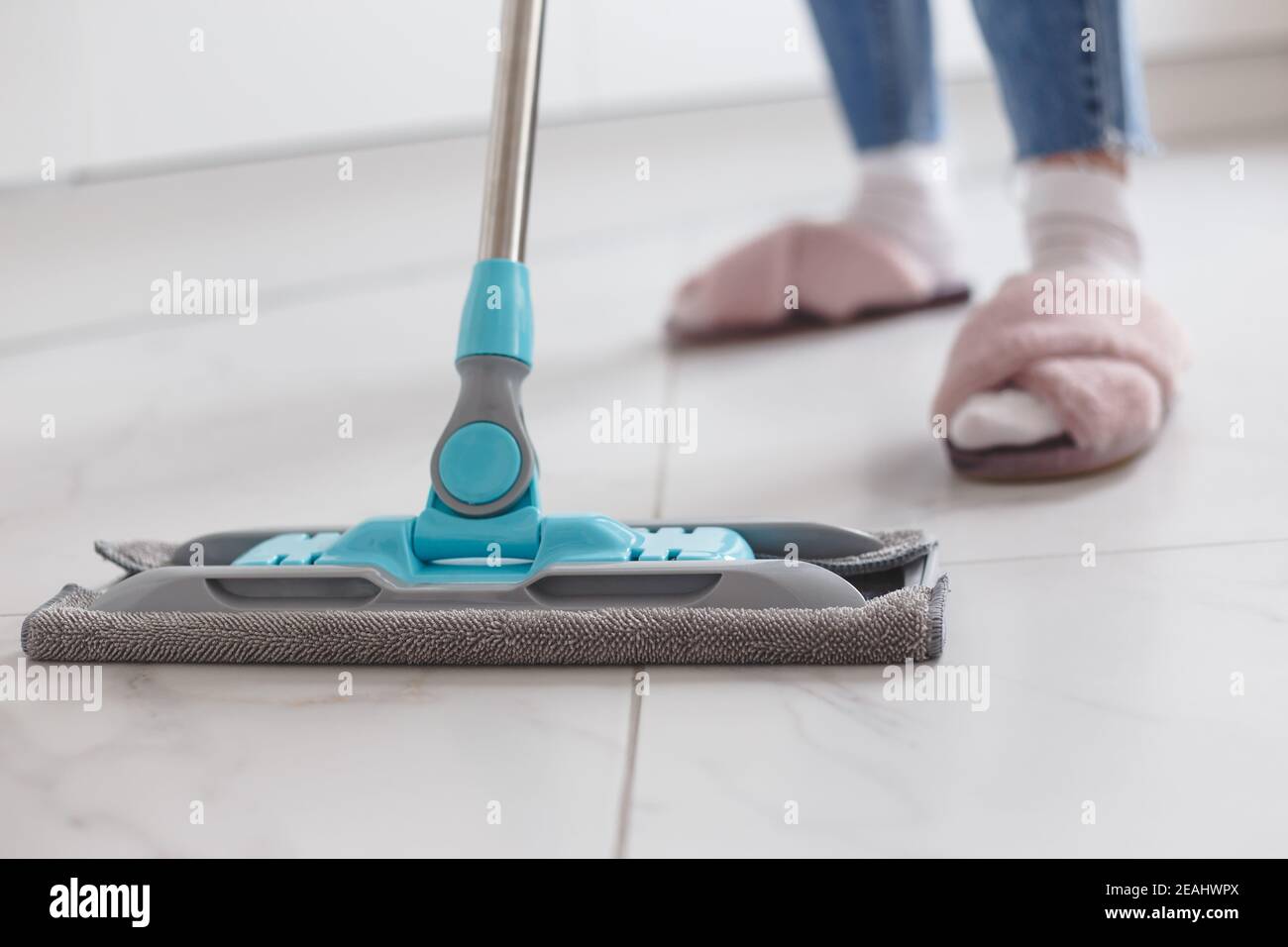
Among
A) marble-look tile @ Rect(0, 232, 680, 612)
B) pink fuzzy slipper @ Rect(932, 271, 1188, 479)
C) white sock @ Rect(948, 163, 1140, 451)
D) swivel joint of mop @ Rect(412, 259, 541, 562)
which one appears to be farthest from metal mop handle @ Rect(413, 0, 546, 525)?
white sock @ Rect(948, 163, 1140, 451)

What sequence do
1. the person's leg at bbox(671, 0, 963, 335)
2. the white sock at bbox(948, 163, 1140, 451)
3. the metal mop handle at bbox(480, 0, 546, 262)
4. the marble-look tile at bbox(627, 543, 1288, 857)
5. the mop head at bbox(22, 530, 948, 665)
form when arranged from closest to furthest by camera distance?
1. the marble-look tile at bbox(627, 543, 1288, 857)
2. the mop head at bbox(22, 530, 948, 665)
3. the metal mop handle at bbox(480, 0, 546, 262)
4. the white sock at bbox(948, 163, 1140, 451)
5. the person's leg at bbox(671, 0, 963, 335)

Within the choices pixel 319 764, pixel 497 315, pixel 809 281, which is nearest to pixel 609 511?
pixel 497 315

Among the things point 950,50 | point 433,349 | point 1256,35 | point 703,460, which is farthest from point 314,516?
point 1256,35

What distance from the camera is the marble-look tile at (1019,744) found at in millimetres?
495

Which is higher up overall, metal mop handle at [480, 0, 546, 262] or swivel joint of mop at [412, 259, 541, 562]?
metal mop handle at [480, 0, 546, 262]

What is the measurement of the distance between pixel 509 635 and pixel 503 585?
0.03m

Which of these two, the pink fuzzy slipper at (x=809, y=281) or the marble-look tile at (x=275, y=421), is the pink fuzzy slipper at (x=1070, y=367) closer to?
the marble-look tile at (x=275, y=421)

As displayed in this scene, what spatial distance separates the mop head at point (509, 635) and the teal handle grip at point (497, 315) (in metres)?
0.14

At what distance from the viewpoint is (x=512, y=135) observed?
769 millimetres

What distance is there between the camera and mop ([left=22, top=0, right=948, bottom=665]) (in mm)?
650

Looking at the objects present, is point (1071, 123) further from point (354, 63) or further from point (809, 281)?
point (354, 63)

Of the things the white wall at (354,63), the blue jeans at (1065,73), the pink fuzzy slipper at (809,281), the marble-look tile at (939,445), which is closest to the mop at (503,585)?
the marble-look tile at (939,445)

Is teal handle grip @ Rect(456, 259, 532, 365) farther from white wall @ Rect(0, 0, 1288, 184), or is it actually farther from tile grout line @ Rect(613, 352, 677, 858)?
white wall @ Rect(0, 0, 1288, 184)

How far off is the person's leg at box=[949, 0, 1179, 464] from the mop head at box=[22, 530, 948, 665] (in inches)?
13.5
